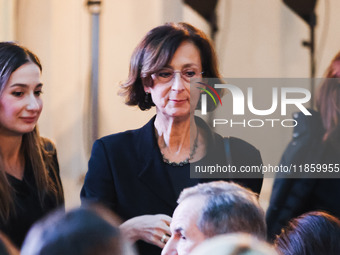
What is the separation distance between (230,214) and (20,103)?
38.0 inches

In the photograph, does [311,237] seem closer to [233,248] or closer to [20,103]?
[233,248]

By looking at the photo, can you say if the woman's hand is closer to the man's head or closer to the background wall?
the man's head

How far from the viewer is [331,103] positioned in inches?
92.6

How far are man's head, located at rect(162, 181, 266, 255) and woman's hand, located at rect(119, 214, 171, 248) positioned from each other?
0.32 metres

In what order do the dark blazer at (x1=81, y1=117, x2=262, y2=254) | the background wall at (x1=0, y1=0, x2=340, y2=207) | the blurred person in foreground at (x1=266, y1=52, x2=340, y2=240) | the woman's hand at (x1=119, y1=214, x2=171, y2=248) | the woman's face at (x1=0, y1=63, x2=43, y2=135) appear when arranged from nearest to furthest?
the woman's hand at (x1=119, y1=214, x2=171, y2=248) → the dark blazer at (x1=81, y1=117, x2=262, y2=254) → the woman's face at (x1=0, y1=63, x2=43, y2=135) → the blurred person in foreground at (x1=266, y1=52, x2=340, y2=240) → the background wall at (x1=0, y1=0, x2=340, y2=207)

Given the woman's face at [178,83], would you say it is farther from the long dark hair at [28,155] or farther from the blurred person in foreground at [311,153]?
the blurred person in foreground at [311,153]

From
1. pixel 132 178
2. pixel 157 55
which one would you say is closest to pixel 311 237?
pixel 132 178

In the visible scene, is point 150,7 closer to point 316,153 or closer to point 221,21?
point 221,21

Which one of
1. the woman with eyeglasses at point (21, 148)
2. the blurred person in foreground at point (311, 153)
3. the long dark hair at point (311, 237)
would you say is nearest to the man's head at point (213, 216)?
the long dark hair at point (311, 237)

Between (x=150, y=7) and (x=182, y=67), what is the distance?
1910mm

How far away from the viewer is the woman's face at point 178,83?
1833 mm

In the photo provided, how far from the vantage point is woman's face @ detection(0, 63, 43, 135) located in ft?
6.40

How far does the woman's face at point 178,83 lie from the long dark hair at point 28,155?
484 mm

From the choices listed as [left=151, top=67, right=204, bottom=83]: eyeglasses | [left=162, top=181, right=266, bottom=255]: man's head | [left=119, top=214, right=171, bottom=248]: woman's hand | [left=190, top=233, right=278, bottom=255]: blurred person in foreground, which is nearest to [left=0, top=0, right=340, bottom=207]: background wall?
[left=151, top=67, right=204, bottom=83]: eyeglasses
